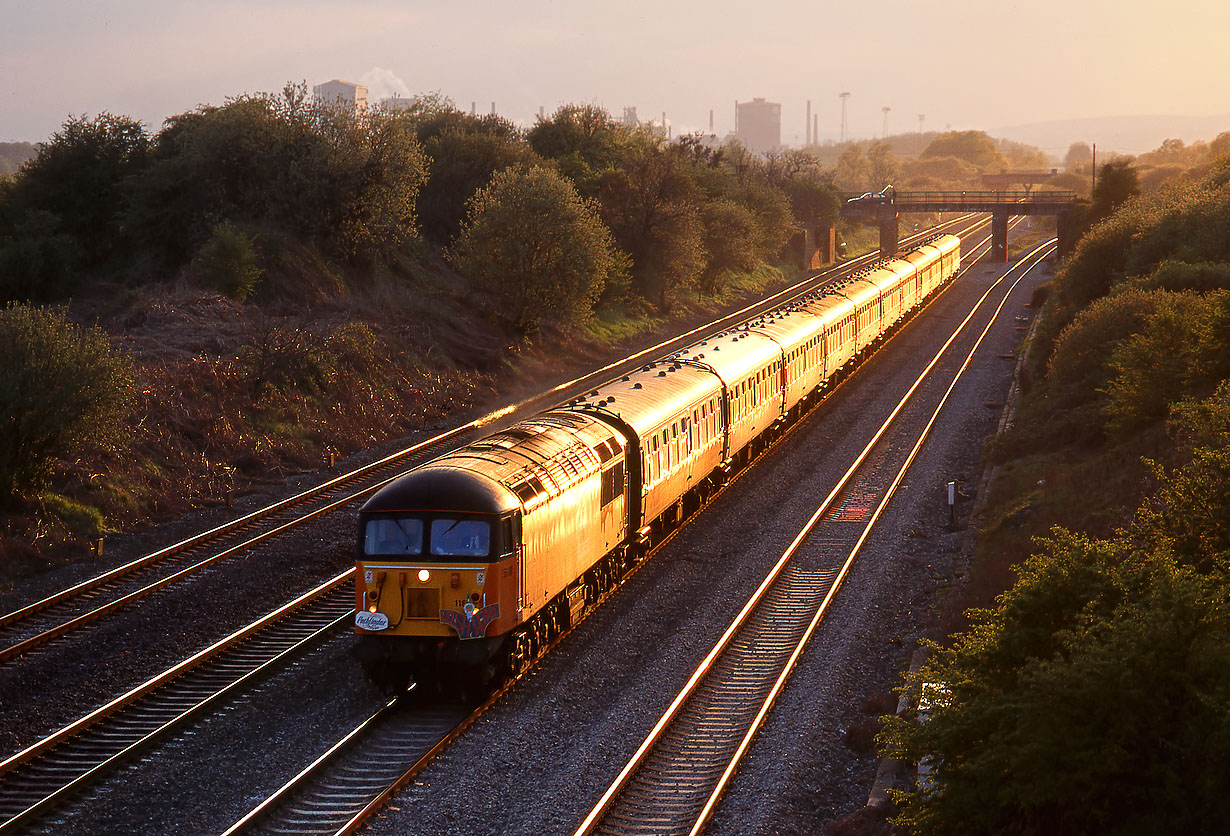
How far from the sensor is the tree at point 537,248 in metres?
46.5

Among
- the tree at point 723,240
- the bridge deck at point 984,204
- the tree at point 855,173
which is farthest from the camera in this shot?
the tree at point 855,173

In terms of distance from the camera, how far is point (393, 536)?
15.8m

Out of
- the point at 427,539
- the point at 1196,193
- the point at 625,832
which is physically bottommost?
the point at 625,832

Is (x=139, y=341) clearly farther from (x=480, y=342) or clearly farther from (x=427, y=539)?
(x=427, y=539)

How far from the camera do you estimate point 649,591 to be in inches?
834

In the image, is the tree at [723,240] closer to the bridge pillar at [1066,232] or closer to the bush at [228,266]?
the bridge pillar at [1066,232]

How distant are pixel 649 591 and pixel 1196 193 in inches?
1584

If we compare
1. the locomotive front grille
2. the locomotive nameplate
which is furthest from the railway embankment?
the locomotive nameplate

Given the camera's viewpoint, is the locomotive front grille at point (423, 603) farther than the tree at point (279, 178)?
No

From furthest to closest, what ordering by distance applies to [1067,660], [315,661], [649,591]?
[649,591]
[315,661]
[1067,660]

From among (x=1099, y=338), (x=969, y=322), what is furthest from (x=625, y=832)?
(x=969, y=322)

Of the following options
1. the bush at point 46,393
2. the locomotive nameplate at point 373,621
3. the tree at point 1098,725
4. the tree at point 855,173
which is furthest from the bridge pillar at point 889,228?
the tree at point 1098,725

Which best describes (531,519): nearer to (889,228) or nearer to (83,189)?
(83,189)

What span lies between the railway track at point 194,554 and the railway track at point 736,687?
9.94 m
